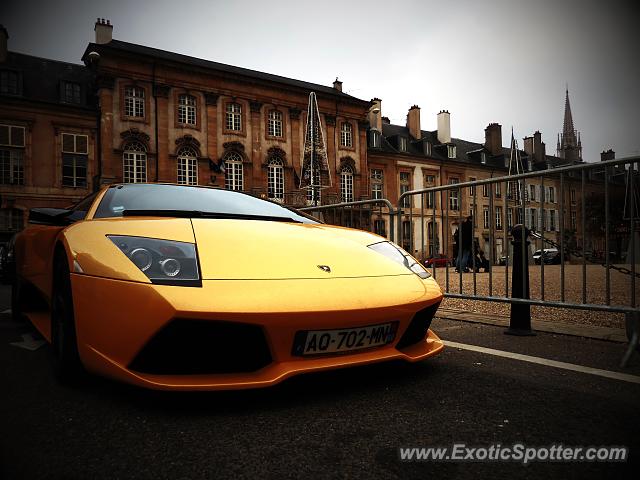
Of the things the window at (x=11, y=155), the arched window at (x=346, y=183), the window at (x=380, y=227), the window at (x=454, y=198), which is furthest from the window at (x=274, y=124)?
the window at (x=454, y=198)

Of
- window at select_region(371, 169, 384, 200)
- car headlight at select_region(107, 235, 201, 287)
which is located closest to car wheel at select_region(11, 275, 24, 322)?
car headlight at select_region(107, 235, 201, 287)

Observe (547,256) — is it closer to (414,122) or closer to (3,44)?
(3,44)

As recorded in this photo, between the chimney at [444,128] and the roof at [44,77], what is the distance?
101ft

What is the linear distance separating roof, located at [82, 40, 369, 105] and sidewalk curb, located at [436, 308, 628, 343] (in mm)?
28519

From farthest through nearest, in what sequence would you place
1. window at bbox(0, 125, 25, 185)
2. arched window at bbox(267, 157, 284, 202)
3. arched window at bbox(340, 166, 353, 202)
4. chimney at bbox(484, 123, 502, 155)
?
chimney at bbox(484, 123, 502, 155) < arched window at bbox(340, 166, 353, 202) < arched window at bbox(267, 157, 284, 202) < window at bbox(0, 125, 25, 185)

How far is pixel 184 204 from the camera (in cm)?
287

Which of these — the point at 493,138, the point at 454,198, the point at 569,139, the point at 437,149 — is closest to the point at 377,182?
the point at 437,149

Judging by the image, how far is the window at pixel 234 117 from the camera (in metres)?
31.4

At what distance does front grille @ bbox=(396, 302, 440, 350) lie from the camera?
7.32 feet

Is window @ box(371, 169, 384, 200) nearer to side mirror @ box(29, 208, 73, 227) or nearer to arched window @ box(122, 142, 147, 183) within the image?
arched window @ box(122, 142, 147, 183)

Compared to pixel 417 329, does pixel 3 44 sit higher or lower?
higher

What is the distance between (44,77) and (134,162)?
7975mm

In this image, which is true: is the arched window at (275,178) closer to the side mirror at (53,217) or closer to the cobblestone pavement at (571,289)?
the cobblestone pavement at (571,289)

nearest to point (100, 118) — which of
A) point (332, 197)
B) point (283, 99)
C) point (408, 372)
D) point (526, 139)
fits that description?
point (283, 99)
